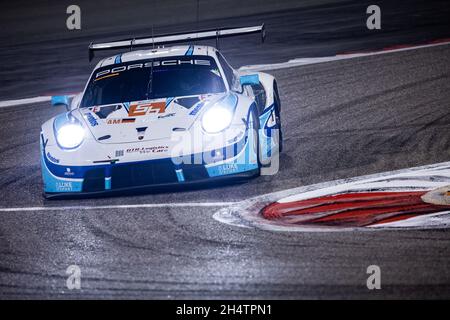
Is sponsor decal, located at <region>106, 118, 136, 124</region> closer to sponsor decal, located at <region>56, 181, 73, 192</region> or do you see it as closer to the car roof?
sponsor decal, located at <region>56, 181, 73, 192</region>

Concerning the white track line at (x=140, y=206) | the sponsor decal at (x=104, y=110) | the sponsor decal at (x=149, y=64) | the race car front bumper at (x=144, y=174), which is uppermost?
the sponsor decal at (x=149, y=64)

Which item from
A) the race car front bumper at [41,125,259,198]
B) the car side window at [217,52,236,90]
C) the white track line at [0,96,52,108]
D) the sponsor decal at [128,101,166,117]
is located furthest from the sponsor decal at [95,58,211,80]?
the white track line at [0,96,52,108]

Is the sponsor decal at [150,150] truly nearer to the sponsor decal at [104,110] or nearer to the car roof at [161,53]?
the sponsor decal at [104,110]

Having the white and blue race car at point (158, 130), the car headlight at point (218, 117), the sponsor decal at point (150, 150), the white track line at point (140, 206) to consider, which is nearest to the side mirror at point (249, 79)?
the white and blue race car at point (158, 130)

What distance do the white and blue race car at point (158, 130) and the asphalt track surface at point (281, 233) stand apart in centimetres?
20

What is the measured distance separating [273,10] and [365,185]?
44.9 ft

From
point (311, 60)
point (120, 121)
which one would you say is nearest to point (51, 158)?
point (120, 121)

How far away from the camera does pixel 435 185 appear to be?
27.0 feet

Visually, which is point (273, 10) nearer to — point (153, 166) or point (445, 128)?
point (445, 128)

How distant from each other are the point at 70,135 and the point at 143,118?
64 cm

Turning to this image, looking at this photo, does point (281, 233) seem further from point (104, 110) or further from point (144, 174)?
point (104, 110)

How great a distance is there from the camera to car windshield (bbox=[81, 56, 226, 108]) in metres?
9.46

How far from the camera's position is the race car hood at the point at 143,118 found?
Result: 8.64 metres
